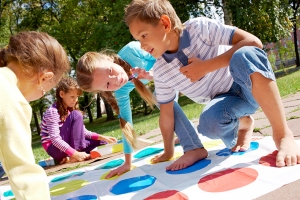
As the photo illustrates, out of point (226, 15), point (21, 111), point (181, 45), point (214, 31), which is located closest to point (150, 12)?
point (181, 45)

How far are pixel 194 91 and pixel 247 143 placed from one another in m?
0.52

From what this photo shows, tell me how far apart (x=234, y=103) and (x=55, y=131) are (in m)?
2.07

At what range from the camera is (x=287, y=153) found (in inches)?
57.9

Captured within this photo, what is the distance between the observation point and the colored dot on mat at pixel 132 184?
5.42ft

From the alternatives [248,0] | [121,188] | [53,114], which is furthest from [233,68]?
[248,0]

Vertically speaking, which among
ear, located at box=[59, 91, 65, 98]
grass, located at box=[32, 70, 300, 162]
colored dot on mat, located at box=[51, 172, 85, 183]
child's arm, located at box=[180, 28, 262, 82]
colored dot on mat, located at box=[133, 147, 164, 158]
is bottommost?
grass, located at box=[32, 70, 300, 162]

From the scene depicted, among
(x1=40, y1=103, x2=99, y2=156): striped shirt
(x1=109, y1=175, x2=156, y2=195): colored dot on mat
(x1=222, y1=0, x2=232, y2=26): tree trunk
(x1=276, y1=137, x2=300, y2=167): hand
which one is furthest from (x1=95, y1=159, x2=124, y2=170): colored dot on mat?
(x1=222, y1=0, x2=232, y2=26): tree trunk

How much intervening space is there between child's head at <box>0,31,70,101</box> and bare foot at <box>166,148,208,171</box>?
92 cm

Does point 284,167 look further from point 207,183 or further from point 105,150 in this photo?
point 105,150

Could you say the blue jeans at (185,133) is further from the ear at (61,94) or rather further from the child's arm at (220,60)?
the ear at (61,94)

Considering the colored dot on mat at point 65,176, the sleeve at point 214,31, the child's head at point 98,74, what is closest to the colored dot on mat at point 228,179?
the sleeve at point 214,31

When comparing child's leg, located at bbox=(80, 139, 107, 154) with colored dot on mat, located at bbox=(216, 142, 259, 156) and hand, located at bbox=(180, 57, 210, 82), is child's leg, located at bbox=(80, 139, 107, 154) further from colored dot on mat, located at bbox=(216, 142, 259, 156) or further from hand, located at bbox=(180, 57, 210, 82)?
hand, located at bbox=(180, 57, 210, 82)

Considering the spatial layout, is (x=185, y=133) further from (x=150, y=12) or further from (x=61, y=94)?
(x=61, y=94)

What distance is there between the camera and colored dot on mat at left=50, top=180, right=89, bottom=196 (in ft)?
6.23
